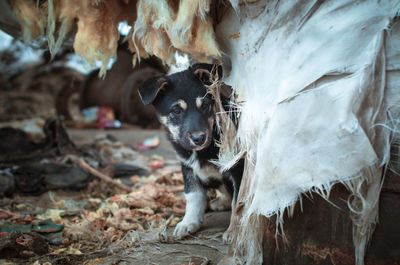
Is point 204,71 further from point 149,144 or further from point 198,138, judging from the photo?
point 149,144

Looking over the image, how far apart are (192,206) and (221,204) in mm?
538

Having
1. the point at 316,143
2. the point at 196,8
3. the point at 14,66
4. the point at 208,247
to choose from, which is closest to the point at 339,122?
the point at 316,143

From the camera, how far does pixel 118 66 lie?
936cm

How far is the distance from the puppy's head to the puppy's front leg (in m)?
0.38

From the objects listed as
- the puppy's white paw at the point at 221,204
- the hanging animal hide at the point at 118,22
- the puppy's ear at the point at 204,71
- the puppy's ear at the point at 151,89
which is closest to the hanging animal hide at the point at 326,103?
the hanging animal hide at the point at 118,22

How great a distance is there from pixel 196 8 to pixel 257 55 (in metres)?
0.48

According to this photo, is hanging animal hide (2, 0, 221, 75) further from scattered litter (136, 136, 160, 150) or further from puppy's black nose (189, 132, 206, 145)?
scattered litter (136, 136, 160, 150)

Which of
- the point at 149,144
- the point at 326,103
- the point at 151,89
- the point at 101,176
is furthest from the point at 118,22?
the point at 149,144

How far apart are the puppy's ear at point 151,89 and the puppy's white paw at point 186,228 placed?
107cm

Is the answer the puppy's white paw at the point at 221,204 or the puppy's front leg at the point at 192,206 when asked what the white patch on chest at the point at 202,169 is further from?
the puppy's white paw at the point at 221,204

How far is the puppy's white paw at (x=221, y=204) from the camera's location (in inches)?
127

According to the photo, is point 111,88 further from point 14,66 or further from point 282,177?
point 282,177

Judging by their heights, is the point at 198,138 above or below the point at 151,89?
below

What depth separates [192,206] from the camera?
2.81 metres
